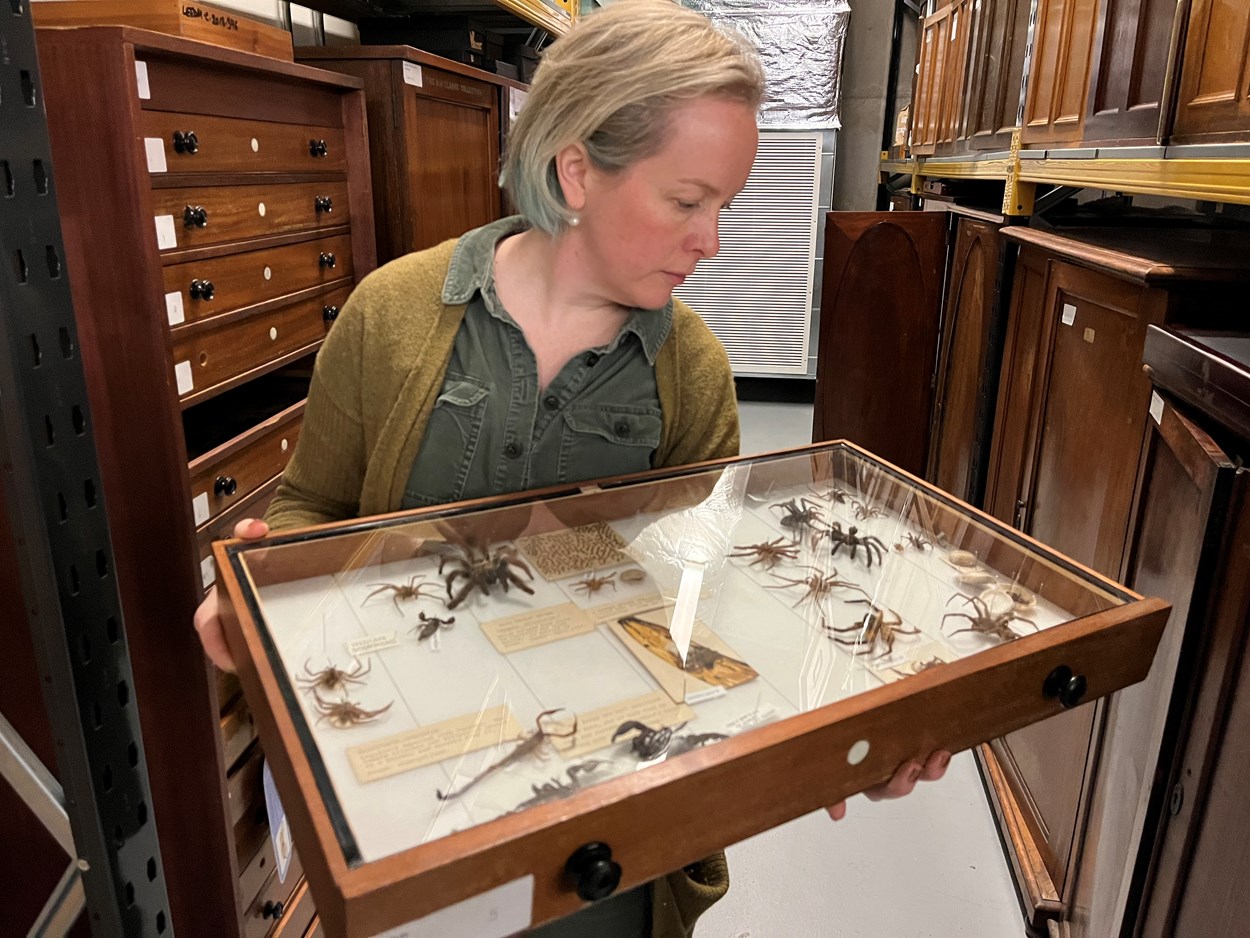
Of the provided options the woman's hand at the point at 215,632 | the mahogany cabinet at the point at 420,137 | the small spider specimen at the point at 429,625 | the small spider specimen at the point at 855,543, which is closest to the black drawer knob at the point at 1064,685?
the small spider specimen at the point at 855,543

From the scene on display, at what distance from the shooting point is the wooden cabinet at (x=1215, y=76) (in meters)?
1.24

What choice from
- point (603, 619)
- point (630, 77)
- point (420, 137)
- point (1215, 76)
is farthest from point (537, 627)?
point (420, 137)

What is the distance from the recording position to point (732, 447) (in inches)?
50.0

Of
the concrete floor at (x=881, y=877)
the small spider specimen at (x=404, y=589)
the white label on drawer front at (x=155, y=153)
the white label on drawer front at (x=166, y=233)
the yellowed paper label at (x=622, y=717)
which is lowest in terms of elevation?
the concrete floor at (x=881, y=877)

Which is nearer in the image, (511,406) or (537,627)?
(537,627)

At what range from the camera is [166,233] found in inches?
51.5

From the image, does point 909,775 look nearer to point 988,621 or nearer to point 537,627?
point 988,621

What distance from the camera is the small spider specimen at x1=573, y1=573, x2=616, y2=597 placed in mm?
977

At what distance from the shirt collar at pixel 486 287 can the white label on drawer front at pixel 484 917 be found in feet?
2.29

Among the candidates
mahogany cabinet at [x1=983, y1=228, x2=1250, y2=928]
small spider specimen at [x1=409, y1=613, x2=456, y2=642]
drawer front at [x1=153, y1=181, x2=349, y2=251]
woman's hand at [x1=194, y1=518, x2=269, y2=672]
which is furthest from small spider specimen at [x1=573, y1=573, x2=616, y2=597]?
mahogany cabinet at [x1=983, y1=228, x2=1250, y2=928]

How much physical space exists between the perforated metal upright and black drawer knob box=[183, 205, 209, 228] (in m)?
0.55

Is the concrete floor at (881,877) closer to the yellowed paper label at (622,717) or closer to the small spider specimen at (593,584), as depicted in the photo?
the small spider specimen at (593,584)

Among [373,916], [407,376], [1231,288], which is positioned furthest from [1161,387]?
[373,916]

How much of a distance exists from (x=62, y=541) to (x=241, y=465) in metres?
0.81
